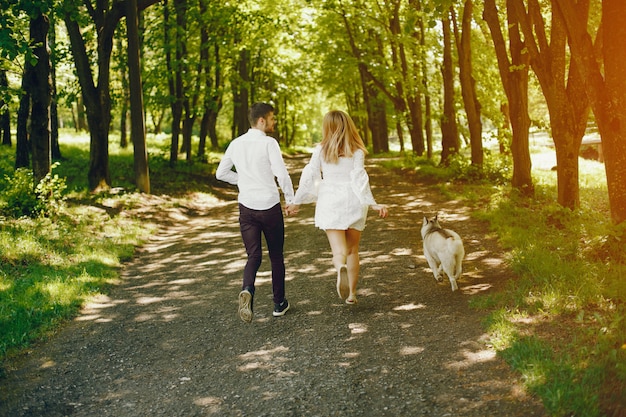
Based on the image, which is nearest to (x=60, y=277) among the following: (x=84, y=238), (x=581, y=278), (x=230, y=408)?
(x=84, y=238)

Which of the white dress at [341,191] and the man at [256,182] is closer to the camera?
the man at [256,182]

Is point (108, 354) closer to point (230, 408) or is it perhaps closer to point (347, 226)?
point (230, 408)

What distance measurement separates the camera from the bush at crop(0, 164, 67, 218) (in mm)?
11820

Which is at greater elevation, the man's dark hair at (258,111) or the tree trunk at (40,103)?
the tree trunk at (40,103)

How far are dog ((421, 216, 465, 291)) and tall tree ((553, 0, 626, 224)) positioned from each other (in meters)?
2.62

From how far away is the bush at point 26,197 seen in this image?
1182 centimetres

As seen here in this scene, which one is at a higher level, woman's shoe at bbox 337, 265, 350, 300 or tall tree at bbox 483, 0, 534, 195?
A: tall tree at bbox 483, 0, 534, 195

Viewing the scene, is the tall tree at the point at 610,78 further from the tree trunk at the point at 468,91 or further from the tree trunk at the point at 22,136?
the tree trunk at the point at 22,136

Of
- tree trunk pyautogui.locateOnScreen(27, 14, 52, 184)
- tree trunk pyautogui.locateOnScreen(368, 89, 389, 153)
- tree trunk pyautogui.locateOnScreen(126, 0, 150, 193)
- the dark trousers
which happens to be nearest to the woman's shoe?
the dark trousers

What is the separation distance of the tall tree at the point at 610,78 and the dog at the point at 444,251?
8.60 ft

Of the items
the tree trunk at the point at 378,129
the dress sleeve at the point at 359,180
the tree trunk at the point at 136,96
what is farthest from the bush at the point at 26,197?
the tree trunk at the point at 378,129

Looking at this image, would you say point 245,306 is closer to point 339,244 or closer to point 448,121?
point 339,244

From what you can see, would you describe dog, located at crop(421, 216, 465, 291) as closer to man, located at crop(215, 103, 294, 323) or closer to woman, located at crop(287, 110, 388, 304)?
woman, located at crop(287, 110, 388, 304)

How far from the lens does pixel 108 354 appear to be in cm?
622
